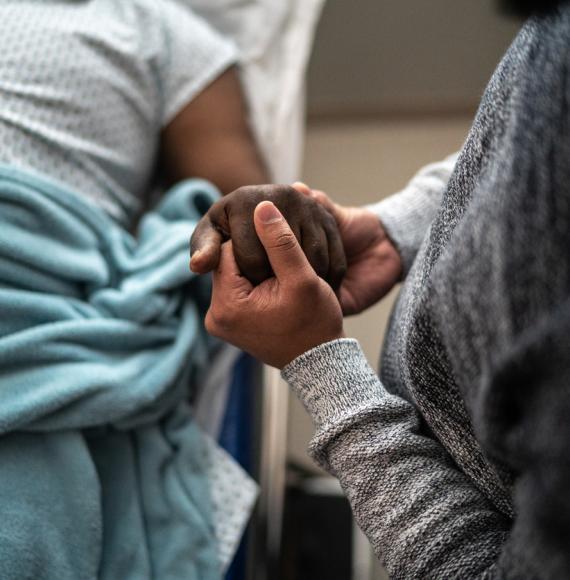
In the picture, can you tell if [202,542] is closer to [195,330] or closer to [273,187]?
[195,330]

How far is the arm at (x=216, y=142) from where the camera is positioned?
85 cm

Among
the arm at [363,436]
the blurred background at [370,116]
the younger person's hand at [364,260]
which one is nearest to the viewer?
the arm at [363,436]

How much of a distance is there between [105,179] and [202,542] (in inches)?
19.8

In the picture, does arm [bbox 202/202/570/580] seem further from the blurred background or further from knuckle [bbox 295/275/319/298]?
the blurred background

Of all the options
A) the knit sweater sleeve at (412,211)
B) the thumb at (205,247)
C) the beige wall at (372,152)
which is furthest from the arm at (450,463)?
the beige wall at (372,152)

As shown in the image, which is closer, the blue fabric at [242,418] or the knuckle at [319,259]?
the knuckle at [319,259]

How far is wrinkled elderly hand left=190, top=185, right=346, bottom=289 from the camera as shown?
1.61ft

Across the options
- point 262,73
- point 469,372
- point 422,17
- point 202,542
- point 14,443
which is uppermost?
point 422,17

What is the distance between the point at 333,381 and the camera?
0.46 meters

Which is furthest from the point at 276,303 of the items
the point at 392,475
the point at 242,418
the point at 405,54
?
the point at 405,54

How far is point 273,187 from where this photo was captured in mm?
527

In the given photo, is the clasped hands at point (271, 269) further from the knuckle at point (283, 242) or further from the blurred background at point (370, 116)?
the blurred background at point (370, 116)


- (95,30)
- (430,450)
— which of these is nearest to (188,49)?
(95,30)

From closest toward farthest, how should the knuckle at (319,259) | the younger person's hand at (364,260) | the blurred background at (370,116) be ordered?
the knuckle at (319,259) < the younger person's hand at (364,260) < the blurred background at (370,116)
